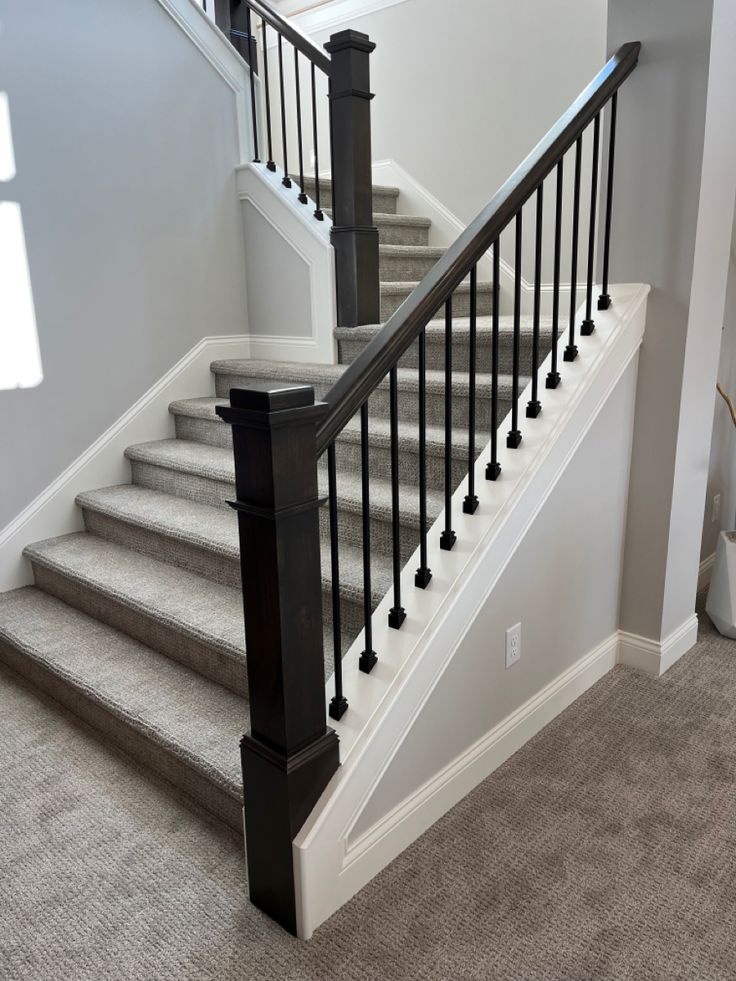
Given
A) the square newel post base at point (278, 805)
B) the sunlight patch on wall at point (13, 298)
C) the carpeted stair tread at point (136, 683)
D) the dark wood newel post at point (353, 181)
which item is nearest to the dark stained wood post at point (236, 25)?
the dark wood newel post at point (353, 181)

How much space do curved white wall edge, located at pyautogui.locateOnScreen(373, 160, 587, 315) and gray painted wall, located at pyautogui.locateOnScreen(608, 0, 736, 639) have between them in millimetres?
1329

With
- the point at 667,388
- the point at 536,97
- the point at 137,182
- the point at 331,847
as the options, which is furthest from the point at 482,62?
the point at 331,847

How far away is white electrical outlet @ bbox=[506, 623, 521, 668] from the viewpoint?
213cm

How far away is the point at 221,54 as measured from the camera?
3.41m

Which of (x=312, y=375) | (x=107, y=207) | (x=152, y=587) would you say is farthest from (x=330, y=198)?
(x=152, y=587)

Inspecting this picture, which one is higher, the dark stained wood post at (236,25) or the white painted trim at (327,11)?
Answer: the white painted trim at (327,11)

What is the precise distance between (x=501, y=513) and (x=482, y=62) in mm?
2748

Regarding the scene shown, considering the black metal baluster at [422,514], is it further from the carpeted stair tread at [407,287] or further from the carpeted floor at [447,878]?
the carpeted stair tread at [407,287]

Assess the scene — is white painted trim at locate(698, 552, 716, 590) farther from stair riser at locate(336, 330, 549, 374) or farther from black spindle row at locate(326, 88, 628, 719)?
black spindle row at locate(326, 88, 628, 719)

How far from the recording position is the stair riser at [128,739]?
190 cm

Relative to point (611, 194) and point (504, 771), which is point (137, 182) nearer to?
point (611, 194)

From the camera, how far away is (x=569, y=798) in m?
2.05

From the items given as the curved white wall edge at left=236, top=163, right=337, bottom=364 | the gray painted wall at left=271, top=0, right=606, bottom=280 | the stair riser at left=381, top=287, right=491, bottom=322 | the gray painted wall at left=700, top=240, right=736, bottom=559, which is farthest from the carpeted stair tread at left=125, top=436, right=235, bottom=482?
the gray painted wall at left=700, top=240, right=736, bottom=559

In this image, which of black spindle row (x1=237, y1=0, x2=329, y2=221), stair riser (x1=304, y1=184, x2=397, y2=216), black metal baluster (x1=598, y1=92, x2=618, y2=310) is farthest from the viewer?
stair riser (x1=304, y1=184, x2=397, y2=216)
